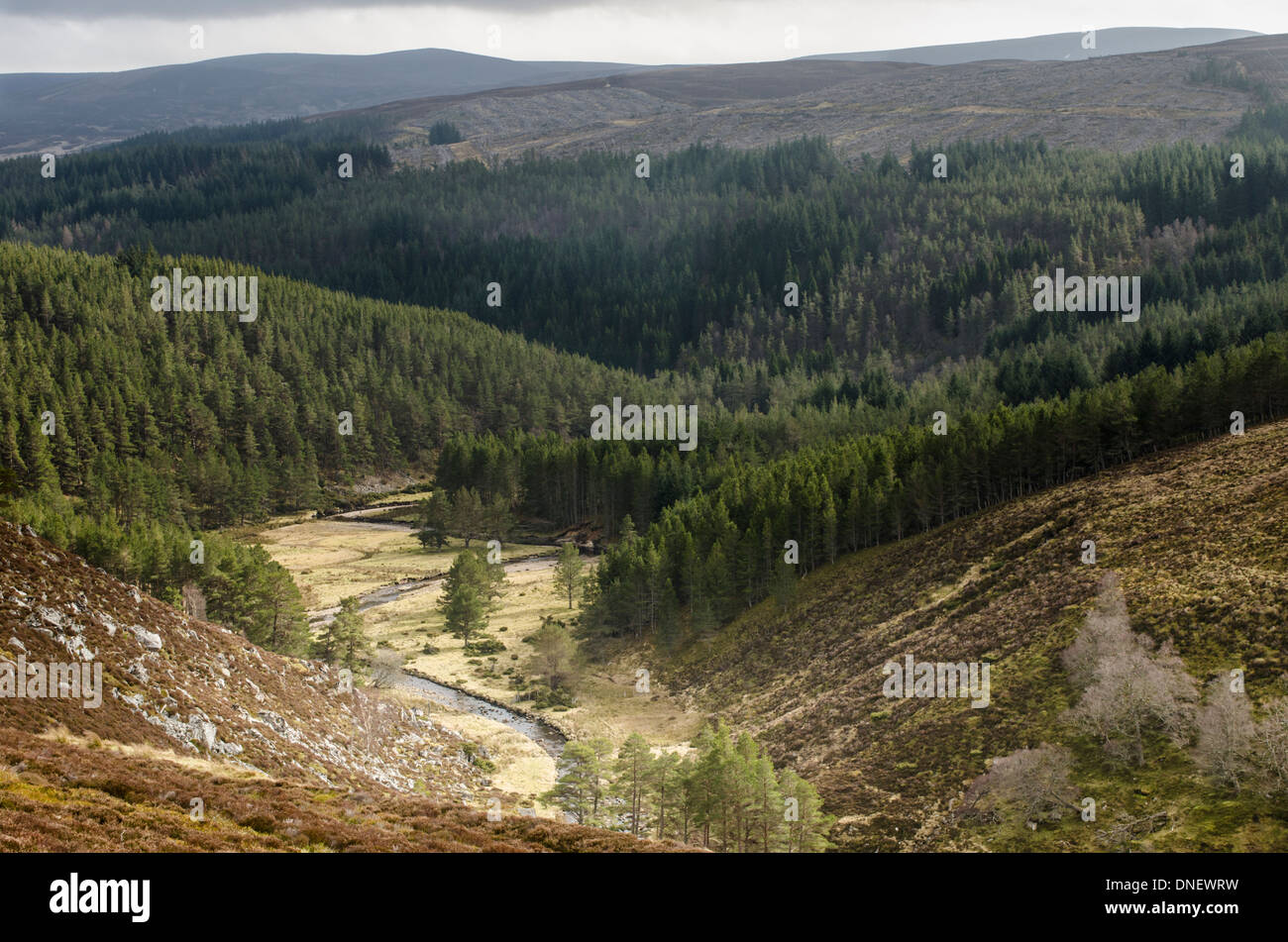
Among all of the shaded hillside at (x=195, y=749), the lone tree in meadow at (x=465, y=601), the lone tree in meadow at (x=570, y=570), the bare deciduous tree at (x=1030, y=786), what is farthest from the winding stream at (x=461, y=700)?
the bare deciduous tree at (x=1030, y=786)

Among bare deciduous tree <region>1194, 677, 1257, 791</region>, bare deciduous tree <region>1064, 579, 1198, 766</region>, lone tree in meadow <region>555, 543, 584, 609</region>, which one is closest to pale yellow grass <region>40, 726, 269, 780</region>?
bare deciduous tree <region>1064, 579, 1198, 766</region>

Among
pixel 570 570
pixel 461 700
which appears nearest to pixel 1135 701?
pixel 461 700

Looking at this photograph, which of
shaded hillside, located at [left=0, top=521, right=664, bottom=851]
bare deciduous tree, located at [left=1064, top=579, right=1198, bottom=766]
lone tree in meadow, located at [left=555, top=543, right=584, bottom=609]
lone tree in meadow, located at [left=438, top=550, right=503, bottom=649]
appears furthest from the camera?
lone tree in meadow, located at [left=555, top=543, right=584, bottom=609]

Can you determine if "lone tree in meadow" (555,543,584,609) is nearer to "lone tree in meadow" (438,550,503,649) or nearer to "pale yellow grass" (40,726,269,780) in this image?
"lone tree in meadow" (438,550,503,649)

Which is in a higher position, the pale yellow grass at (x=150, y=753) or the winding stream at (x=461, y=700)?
the pale yellow grass at (x=150, y=753)

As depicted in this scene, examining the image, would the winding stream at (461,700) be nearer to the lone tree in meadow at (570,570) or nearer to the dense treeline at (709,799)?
the dense treeline at (709,799)

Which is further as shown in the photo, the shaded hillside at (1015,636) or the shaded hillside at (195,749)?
the shaded hillside at (1015,636)

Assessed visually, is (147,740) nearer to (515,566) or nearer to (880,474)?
(880,474)
